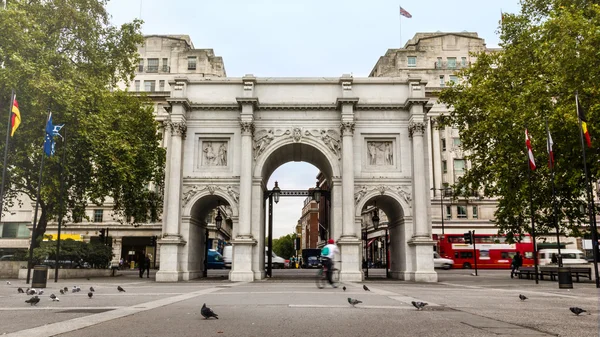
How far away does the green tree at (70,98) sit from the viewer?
2703 centimetres

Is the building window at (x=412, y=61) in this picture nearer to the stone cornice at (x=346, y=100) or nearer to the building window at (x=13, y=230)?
the stone cornice at (x=346, y=100)

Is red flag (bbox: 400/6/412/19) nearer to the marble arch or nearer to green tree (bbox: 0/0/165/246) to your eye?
the marble arch

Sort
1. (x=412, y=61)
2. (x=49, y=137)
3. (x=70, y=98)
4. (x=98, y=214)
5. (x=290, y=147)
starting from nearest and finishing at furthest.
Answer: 1. (x=49, y=137)
2. (x=70, y=98)
3. (x=290, y=147)
4. (x=98, y=214)
5. (x=412, y=61)

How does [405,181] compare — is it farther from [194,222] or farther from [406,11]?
[406,11]

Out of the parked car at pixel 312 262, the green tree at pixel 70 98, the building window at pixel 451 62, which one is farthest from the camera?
the building window at pixel 451 62

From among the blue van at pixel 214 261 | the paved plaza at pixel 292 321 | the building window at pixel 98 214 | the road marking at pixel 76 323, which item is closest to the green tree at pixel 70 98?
the paved plaza at pixel 292 321

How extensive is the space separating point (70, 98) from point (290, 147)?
42.4 feet

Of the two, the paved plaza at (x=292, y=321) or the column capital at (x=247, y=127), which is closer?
the paved plaza at (x=292, y=321)

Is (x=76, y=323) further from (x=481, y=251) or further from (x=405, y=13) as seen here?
(x=405, y=13)

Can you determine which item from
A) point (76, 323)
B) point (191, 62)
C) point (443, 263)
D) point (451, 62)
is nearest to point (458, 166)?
point (451, 62)

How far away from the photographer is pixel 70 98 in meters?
27.6

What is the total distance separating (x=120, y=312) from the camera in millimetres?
10031

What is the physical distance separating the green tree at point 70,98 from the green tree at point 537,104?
22060 mm

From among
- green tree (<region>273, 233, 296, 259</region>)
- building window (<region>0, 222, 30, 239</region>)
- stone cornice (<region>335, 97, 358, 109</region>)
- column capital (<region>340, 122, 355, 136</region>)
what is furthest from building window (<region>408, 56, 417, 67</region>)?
green tree (<region>273, 233, 296, 259</region>)
